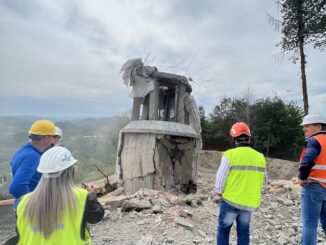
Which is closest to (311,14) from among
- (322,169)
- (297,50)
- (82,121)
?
(297,50)

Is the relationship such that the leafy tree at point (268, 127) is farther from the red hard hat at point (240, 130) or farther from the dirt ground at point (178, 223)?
the red hard hat at point (240, 130)

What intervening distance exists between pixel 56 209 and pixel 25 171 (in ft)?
3.64

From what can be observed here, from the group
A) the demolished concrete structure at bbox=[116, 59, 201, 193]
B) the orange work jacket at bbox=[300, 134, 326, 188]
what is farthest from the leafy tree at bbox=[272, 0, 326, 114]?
the orange work jacket at bbox=[300, 134, 326, 188]

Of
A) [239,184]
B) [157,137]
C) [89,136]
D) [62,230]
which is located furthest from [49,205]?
[89,136]

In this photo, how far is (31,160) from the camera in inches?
113

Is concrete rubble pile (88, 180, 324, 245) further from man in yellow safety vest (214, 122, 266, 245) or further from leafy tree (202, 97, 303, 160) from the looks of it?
leafy tree (202, 97, 303, 160)

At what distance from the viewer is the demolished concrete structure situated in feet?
25.9

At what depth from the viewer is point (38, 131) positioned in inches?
122

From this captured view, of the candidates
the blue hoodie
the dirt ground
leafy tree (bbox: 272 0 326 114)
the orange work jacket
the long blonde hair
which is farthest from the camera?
leafy tree (bbox: 272 0 326 114)

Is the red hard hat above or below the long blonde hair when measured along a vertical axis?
above

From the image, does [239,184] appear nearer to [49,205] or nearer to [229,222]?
[229,222]

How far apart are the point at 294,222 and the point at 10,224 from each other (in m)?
5.14

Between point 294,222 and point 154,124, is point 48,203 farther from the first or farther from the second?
point 154,124

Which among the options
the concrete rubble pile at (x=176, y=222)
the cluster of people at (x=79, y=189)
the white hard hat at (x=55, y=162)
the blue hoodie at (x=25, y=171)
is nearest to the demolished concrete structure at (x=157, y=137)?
the concrete rubble pile at (x=176, y=222)
